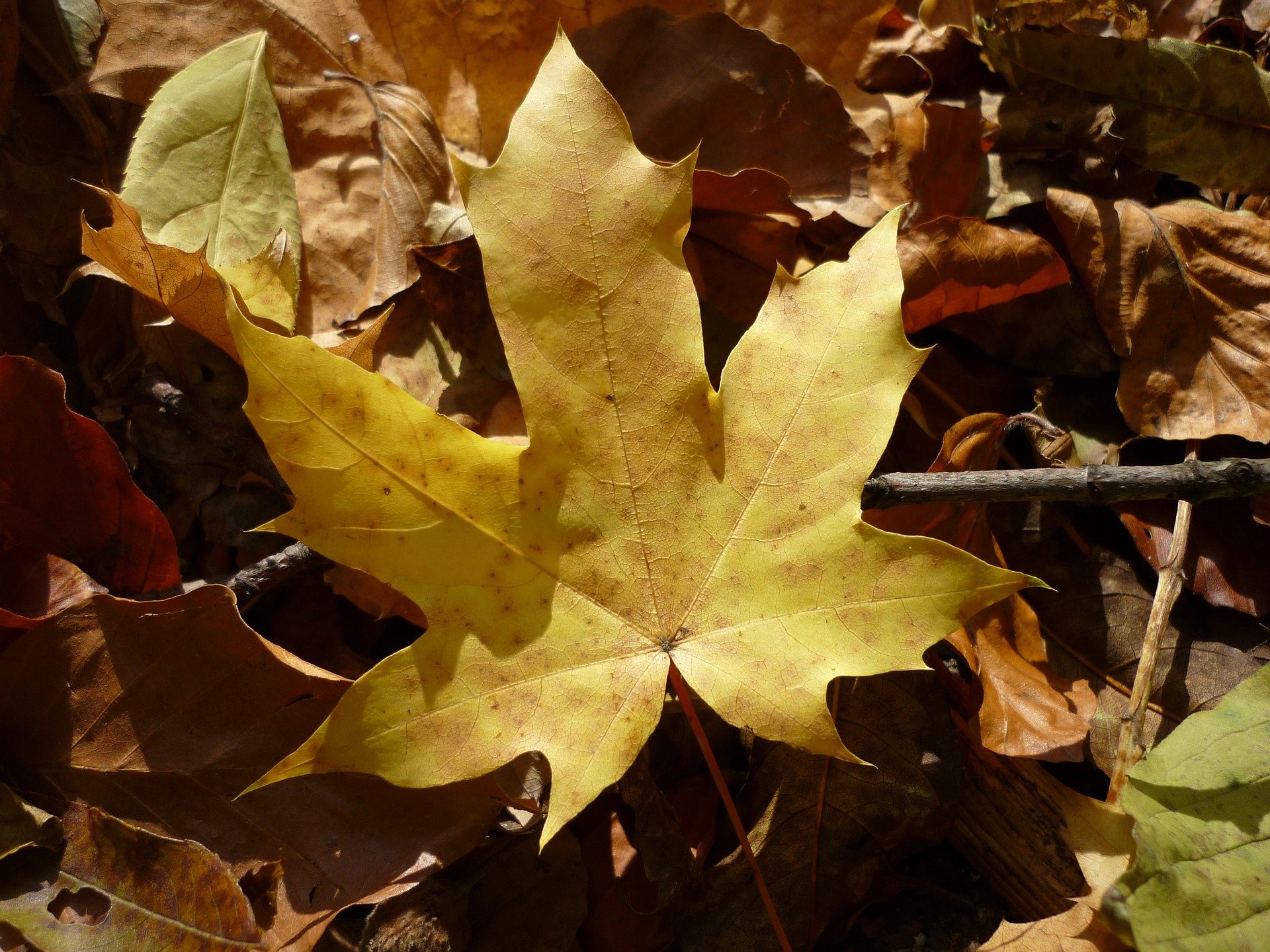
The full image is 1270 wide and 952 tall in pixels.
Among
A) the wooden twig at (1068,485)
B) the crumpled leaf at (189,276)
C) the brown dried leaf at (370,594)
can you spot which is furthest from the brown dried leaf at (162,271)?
the wooden twig at (1068,485)

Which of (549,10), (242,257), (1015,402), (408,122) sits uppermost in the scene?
(549,10)

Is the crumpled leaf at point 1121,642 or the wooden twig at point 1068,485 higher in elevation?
the wooden twig at point 1068,485

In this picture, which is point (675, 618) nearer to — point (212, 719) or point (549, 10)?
point (212, 719)

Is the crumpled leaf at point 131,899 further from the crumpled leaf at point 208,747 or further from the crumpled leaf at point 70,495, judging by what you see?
the crumpled leaf at point 70,495

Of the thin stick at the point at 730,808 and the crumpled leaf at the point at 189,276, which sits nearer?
the thin stick at the point at 730,808

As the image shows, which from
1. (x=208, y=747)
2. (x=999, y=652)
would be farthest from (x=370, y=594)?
(x=999, y=652)

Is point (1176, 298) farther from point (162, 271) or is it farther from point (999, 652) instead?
point (162, 271)

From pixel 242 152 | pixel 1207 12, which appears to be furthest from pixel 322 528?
pixel 1207 12
